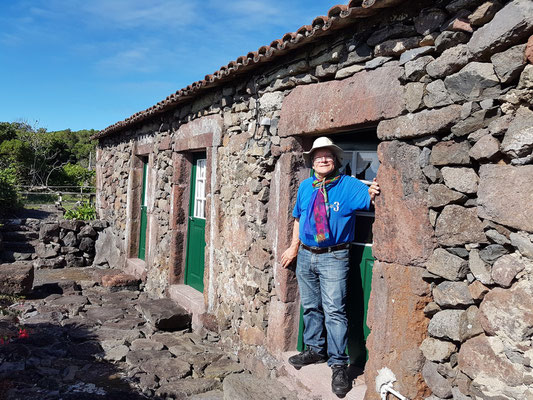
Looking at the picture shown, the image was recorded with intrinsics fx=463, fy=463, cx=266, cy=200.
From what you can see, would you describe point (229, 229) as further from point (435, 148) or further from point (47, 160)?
point (47, 160)

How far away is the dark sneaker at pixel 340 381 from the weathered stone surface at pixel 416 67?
209 cm

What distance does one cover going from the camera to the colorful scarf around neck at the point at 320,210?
3.53m

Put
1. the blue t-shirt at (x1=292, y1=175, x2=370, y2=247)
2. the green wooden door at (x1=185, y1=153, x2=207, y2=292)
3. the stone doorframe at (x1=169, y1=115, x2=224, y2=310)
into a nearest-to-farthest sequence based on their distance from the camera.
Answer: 1. the blue t-shirt at (x1=292, y1=175, x2=370, y2=247)
2. the stone doorframe at (x1=169, y1=115, x2=224, y2=310)
3. the green wooden door at (x1=185, y1=153, x2=207, y2=292)

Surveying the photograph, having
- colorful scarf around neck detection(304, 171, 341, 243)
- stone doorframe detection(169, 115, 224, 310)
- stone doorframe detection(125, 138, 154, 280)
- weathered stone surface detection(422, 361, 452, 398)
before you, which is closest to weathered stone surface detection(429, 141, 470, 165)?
colorful scarf around neck detection(304, 171, 341, 243)

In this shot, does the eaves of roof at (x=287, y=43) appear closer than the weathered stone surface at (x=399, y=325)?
No

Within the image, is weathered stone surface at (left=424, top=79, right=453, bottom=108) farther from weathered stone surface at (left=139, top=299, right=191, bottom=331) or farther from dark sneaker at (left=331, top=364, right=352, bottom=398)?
weathered stone surface at (left=139, top=299, right=191, bottom=331)

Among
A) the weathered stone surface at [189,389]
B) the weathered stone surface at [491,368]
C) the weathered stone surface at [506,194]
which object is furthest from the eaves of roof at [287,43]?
the weathered stone surface at [189,389]

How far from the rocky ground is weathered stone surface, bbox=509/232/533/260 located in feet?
7.40

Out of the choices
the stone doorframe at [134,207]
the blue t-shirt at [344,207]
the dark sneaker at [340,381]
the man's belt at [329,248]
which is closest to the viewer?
the dark sneaker at [340,381]

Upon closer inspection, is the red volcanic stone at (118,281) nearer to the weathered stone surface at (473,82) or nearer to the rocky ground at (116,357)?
the rocky ground at (116,357)

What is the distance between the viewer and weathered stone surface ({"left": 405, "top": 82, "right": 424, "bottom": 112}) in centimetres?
286

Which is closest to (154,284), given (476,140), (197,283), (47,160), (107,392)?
(197,283)

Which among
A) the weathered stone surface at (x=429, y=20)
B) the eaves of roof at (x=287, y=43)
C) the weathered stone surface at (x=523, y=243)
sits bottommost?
the weathered stone surface at (x=523, y=243)

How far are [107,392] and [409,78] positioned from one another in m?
3.53
